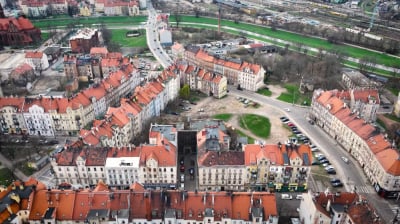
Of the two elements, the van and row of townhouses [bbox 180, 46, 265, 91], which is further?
row of townhouses [bbox 180, 46, 265, 91]

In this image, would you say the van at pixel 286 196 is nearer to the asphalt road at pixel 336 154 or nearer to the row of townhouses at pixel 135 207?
the asphalt road at pixel 336 154

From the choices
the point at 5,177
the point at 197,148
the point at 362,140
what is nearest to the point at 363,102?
the point at 362,140

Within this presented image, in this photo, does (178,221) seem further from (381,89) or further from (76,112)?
(381,89)

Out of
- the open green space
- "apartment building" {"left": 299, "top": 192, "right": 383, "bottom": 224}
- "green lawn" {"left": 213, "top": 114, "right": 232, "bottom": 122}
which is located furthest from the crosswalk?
"green lawn" {"left": 213, "top": 114, "right": 232, "bottom": 122}

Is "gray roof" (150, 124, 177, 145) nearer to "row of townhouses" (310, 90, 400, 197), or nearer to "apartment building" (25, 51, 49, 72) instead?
"row of townhouses" (310, 90, 400, 197)

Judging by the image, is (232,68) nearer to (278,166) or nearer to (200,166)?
(278,166)

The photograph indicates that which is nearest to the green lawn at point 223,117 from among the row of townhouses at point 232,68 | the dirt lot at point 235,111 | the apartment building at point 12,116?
the dirt lot at point 235,111
